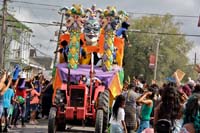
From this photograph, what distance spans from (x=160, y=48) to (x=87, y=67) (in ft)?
175

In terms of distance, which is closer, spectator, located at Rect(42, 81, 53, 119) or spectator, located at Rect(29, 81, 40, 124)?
spectator, located at Rect(29, 81, 40, 124)

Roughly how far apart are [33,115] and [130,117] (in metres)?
8.25

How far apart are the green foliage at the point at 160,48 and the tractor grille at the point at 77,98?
168 feet

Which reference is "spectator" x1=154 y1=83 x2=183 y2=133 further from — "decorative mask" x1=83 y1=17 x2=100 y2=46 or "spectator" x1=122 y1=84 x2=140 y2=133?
"decorative mask" x1=83 y1=17 x2=100 y2=46

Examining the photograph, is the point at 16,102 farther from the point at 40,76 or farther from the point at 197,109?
the point at 197,109

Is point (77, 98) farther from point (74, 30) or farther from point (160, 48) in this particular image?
point (160, 48)

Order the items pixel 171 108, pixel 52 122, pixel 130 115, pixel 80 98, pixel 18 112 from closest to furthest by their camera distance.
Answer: pixel 171 108 < pixel 130 115 < pixel 52 122 < pixel 80 98 < pixel 18 112

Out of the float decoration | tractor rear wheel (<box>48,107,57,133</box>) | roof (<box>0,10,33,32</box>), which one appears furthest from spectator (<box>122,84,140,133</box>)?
roof (<box>0,10,33,32</box>)

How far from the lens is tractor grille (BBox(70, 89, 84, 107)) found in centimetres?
1545

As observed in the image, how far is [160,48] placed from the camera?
69.6m

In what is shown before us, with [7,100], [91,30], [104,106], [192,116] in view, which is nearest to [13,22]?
[91,30]

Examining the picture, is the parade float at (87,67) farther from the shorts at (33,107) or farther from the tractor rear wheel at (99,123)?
the shorts at (33,107)

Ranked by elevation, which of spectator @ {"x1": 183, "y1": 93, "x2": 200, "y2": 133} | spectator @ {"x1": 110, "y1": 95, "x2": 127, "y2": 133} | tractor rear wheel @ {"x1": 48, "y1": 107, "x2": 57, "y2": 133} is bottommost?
tractor rear wheel @ {"x1": 48, "y1": 107, "x2": 57, "y2": 133}

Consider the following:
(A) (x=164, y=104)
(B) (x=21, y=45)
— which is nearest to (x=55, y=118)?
(A) (x=164, y=104)
